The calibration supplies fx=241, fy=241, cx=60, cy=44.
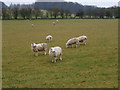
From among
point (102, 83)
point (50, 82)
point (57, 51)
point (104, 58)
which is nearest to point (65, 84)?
point (50, 82)

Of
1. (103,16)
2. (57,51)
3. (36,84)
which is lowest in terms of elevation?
(36,84)

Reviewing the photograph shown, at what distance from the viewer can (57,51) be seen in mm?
16031

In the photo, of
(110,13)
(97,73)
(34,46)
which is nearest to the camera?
(97,73)

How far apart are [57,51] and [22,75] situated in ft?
12.4

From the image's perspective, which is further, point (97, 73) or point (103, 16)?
point (103, 16)

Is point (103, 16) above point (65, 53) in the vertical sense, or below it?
above

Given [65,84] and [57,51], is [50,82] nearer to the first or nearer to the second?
[65,84]

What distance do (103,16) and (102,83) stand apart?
15015cm

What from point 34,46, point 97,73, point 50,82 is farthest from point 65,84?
point 34,46

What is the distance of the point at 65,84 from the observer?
10.9 metres

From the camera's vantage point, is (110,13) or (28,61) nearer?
(28,61)

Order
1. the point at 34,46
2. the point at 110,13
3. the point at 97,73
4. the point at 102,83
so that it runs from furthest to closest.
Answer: the point at 110,13, the point at 34,46, the point at 97,73, the point at 102,83

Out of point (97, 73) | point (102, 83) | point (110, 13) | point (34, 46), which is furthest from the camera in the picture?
point (110, 13)

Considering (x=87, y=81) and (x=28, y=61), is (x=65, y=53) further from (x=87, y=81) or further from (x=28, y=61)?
(x=87, y=81)
